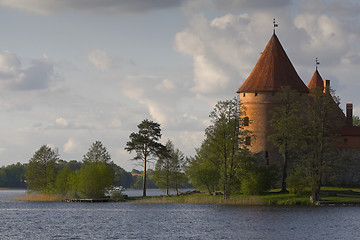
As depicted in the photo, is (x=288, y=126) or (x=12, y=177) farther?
(x=12, y=177)

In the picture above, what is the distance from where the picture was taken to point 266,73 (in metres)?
70.4

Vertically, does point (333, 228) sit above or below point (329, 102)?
below

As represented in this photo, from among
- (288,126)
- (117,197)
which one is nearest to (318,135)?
(288,126)

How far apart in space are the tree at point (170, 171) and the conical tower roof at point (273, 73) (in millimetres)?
11127

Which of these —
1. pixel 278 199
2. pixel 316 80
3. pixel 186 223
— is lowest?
pixel 186 223

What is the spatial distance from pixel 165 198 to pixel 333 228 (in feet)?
96.2

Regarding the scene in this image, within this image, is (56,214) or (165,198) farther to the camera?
(165,198)

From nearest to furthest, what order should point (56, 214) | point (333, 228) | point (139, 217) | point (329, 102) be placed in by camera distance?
point (333, 228), point (139, 217), point (56, 214), point (329, 102)

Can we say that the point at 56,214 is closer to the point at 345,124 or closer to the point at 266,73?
the point at 266,73

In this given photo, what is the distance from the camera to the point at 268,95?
69312mm

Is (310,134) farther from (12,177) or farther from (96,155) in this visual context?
(12,177)

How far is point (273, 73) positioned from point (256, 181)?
14.3 m

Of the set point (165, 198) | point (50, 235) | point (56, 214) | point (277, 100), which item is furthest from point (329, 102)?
point (50, 235)

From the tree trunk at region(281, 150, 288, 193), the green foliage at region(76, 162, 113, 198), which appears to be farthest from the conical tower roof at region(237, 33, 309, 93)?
the green foliage at region(76, 162, 113, 198)
